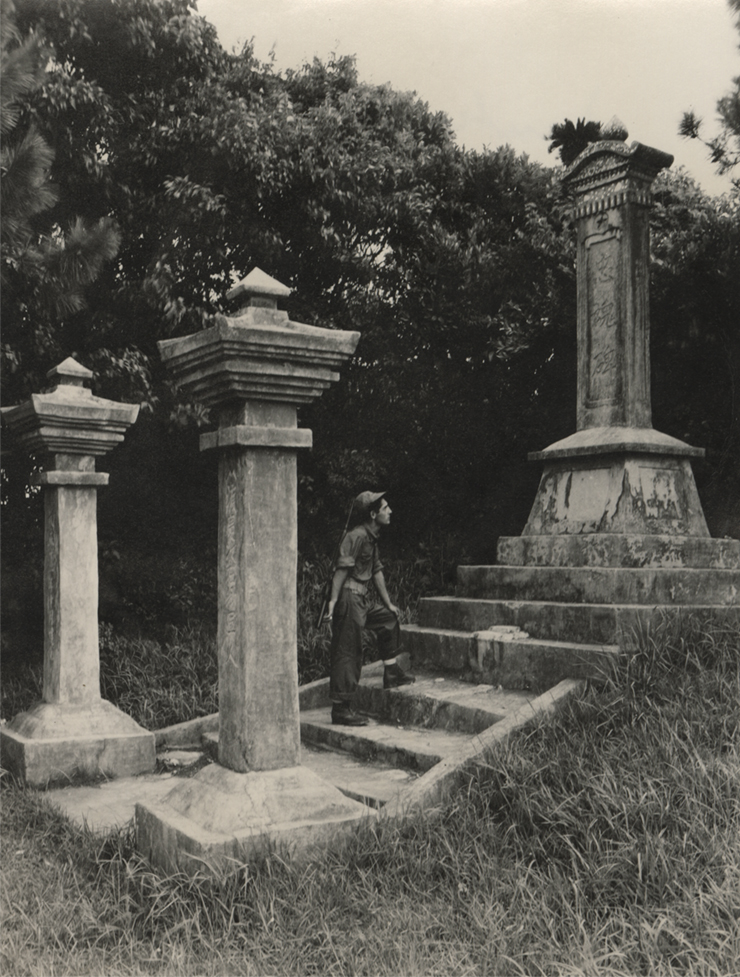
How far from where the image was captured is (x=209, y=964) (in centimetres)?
321

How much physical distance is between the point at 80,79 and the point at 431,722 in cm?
717

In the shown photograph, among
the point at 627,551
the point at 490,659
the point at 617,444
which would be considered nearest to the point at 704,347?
the point at 617,444

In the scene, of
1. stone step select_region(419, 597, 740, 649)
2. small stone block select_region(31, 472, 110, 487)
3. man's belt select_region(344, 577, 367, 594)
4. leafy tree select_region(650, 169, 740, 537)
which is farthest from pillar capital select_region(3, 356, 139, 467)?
leafy tree select_region(650, 169, 740, 537)

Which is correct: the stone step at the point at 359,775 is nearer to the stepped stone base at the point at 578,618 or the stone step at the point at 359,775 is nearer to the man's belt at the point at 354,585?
the man's belt at the point at 354,585

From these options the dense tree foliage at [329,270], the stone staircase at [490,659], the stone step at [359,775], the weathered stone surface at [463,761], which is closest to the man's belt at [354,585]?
the stone staircase at [490,659]

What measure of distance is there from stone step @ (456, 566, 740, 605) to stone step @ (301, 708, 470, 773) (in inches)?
54.1

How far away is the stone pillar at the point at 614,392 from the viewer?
279 inches

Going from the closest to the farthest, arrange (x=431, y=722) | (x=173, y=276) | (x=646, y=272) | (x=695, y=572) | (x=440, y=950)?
(x=440, y=950)
(x=431, y=722)
(x=695, y=572)
(x=646, y=272)
(x=173, y=276)

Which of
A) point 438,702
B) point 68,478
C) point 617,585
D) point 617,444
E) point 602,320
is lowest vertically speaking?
point 438,702

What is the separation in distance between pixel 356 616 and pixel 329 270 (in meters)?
6.39

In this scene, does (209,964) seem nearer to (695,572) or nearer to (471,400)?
(695,572)

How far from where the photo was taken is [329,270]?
11.8 metres

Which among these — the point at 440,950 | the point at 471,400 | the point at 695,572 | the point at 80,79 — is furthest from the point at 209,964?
the point at 471,400

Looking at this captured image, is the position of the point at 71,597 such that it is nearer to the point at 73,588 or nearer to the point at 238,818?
the point at 73,588
